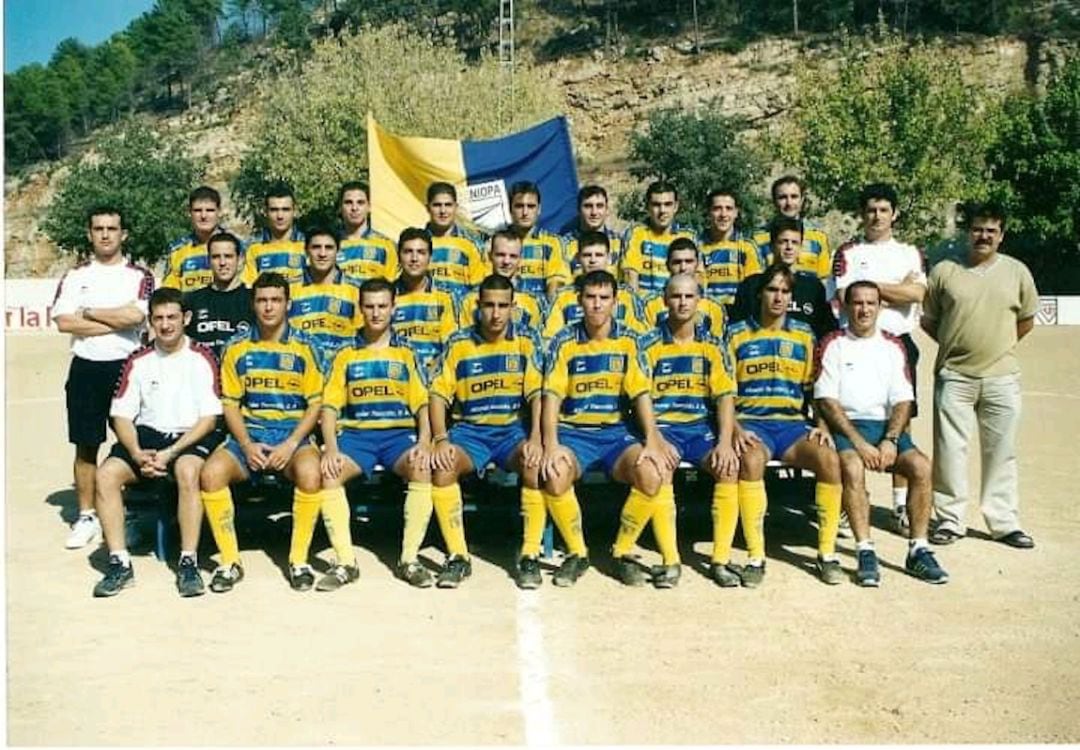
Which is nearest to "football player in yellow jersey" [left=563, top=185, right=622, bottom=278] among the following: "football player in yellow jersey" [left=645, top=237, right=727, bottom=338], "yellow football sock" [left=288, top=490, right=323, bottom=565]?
"football player in yellow jersey" [left=645, top=237, right=727, bottom=338]

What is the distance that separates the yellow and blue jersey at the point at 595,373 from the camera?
6.45m

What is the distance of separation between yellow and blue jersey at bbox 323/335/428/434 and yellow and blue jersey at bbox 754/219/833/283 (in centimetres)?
248

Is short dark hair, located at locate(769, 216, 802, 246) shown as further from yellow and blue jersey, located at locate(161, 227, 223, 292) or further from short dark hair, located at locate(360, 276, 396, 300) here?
yellow and blue jersey, located at locate(161, 227, 223, 292)

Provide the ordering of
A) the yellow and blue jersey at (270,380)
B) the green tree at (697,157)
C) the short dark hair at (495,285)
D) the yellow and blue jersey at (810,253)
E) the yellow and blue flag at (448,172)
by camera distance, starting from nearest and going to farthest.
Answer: the short dark hair at (495,285) → the yellow and blue jersey at (270,380) → the yellow and blue jersey at (810,253) → the yellow and blue flag at (448,172) → the green tree at (697,157)

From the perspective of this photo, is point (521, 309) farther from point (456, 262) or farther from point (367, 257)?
point (367, 257)

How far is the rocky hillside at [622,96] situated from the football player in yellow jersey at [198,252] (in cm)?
4374

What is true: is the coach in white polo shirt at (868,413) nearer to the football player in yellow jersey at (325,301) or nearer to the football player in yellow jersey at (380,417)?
the football player in yellow jersey at (380,417)

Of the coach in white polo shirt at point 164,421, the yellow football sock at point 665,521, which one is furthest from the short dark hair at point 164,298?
the yellow football sock at point 665,521

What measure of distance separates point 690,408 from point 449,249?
215 cm

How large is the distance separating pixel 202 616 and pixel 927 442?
23.1ft

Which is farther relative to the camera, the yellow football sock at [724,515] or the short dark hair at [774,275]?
the short dark hair at [774,275]

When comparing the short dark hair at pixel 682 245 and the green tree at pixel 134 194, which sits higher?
the green tree at pixel 134 194

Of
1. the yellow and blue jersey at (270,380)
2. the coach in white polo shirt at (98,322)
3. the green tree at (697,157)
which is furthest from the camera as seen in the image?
the green tree at (697,157)

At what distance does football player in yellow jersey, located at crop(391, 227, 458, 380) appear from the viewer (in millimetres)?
7082
